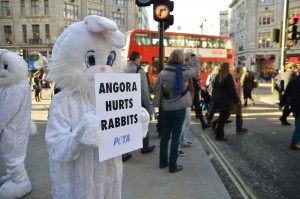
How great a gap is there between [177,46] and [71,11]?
26.7 m

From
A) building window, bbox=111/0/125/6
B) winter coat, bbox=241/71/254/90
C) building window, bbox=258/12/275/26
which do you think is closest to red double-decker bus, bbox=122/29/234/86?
winter coat, bbox=241/71/254/90

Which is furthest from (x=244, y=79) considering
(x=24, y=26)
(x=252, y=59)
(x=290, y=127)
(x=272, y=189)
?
(x=252, y=59)

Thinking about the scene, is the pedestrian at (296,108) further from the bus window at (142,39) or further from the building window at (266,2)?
the building window at (266,2)

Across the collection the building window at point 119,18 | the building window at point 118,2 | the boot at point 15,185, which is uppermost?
the building window at point 118,2

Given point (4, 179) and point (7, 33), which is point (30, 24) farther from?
point (4, 179)

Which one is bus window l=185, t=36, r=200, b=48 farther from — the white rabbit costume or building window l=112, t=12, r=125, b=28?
building window l=112, t=12, r=125, b=28

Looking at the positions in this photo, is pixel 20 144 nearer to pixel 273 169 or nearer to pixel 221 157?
pixel 221 157

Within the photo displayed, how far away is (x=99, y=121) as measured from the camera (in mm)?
1651

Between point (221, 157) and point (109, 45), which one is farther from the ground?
point (109, 45)

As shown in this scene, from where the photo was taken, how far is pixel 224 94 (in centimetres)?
610

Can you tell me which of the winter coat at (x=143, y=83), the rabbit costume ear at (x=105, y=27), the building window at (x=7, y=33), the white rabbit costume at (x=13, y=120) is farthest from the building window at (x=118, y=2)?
the rabbit costume ear at (x=105, y=27)

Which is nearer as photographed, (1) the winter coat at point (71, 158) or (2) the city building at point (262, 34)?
(1) the winter coat at point (71, 158)

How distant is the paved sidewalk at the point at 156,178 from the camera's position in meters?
3.40

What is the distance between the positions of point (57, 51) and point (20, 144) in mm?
1750
